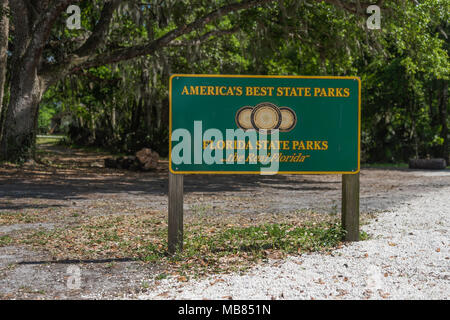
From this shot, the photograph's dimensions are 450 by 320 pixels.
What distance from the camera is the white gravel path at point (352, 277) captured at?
4.38 m

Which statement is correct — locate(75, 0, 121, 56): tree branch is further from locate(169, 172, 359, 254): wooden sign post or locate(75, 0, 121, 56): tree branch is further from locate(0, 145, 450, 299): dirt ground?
locate(169, 172, 359, 254): wooden sign post

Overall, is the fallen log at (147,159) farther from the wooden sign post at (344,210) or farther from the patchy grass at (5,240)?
the wooden sign post at (344,210)

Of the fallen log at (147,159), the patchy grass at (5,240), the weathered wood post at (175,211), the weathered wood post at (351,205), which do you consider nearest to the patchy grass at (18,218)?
the patchy grass at (5,240)

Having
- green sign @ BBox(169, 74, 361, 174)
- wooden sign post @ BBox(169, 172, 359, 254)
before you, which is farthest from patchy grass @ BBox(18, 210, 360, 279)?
green sign @ BBox(169, 74, 361, 174)

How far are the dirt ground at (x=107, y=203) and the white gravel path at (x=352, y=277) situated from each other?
761 millimetres

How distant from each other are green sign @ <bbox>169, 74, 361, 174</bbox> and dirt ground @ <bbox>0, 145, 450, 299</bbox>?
140 cm

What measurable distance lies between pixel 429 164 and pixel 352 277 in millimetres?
21269

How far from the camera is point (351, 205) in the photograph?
20.5 feet

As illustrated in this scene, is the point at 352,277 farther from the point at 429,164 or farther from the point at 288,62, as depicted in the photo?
the point at 429,164

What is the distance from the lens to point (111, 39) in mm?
20516

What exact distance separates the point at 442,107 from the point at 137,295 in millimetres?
28742

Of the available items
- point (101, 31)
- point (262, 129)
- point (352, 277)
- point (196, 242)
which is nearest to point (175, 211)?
point (196, 242)

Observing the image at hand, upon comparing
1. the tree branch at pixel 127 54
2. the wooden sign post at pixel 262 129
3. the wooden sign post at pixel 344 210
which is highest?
the tree branch at pixel 127 54

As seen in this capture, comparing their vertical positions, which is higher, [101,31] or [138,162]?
[101,31]
